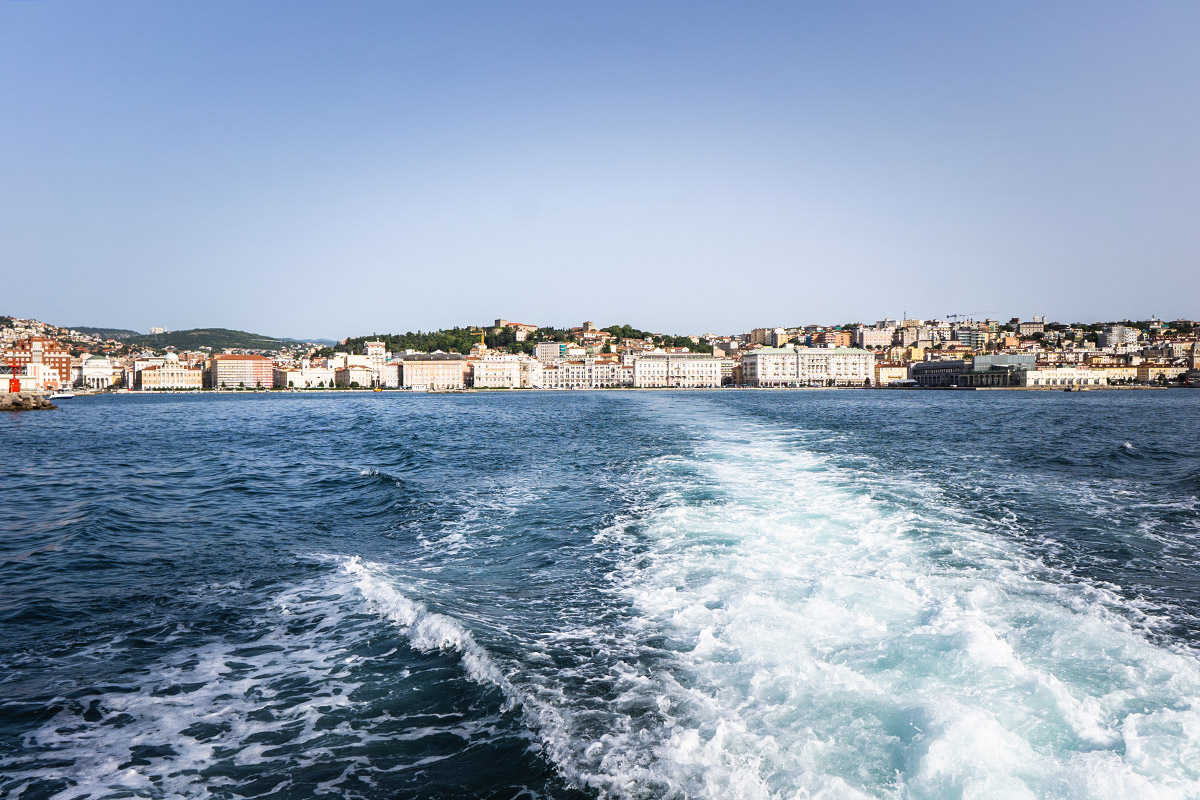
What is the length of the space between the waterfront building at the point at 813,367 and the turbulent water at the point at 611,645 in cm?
9628

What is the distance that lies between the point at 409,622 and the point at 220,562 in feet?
8.93

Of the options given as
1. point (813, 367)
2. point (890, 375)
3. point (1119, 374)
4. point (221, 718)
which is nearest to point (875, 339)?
point (890, 375)

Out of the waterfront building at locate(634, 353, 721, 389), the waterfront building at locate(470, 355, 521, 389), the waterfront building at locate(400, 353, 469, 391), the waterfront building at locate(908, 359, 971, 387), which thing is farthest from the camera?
the waterfront building at locate(470, 355, 521, 389)

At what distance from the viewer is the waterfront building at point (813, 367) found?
103 metres

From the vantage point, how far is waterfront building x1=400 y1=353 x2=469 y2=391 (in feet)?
327

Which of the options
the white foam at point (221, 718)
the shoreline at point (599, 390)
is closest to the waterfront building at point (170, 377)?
the shoreline at point (599, 390)

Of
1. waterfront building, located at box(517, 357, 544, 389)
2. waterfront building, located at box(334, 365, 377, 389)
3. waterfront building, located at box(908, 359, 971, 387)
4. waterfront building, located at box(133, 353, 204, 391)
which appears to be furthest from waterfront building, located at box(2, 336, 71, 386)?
waterfront building, located at box(908, 359, 971, 387)

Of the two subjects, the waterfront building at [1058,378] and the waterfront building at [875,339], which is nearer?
the waterfront building at [1058,378]

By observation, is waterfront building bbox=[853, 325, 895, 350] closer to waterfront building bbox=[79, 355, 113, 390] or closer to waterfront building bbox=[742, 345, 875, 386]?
waterfront building bbox=[742, 345, 875, 386]

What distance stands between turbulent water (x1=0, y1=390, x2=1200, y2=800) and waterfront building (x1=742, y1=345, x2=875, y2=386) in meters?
96.3

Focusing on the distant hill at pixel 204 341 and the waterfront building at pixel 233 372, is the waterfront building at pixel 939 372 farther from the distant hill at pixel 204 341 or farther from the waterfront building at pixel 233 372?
the distant hill at pixel 204 341

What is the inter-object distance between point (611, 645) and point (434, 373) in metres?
100

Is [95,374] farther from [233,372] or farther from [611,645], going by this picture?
[611,645]

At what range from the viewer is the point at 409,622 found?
14.3ft
